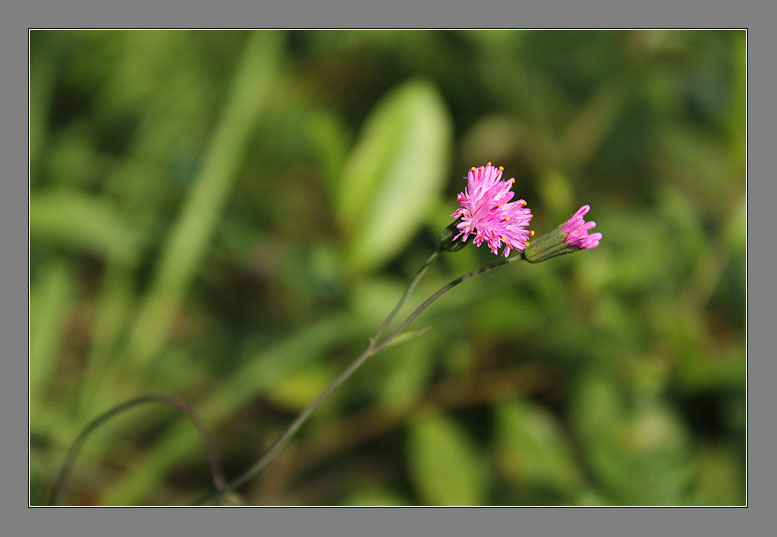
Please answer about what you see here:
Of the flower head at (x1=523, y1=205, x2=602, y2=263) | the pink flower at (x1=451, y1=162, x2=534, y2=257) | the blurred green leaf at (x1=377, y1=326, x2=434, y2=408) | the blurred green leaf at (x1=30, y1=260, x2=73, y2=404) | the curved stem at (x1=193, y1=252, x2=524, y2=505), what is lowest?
the curved stem at (x1=193, y1=252, x2=524, y2=505)

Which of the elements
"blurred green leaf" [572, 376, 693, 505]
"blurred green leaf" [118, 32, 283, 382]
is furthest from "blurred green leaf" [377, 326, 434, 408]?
"blurred green leaf" [118, 32, 283, 382]

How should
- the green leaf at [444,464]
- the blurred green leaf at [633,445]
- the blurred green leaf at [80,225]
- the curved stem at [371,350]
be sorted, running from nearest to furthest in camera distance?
the curved stem at [371,350]
the blurred green leaf at [633,445]
the green leaf at [444,464]
the blurred green leaf at [80,225]

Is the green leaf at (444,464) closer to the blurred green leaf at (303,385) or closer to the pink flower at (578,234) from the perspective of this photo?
the blurred green leaf at (303,385)

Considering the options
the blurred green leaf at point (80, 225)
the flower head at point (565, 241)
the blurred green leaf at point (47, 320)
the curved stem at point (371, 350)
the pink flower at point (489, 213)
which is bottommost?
the curved stem at point (371, 350)

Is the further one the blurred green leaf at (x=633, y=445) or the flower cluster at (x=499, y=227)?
the blurred green leaf at (x=633, y=445)

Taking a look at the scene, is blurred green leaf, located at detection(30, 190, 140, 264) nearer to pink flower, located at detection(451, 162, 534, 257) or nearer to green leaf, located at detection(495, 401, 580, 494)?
green leaf, located at detection(495, 401, 580, 494)

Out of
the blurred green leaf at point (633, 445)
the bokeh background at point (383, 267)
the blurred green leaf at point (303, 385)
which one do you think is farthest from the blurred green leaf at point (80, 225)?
the blurred green leaf at point (633, 445)

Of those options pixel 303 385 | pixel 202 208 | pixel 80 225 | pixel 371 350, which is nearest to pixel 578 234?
pixel 371 350

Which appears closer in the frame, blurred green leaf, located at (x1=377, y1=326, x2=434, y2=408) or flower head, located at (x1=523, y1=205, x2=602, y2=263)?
flower head, located at (x1=523, y1=205, x2=602, y2=263)
